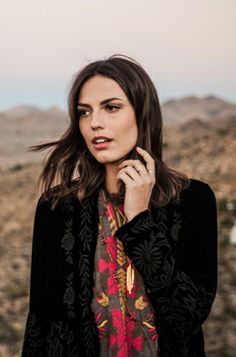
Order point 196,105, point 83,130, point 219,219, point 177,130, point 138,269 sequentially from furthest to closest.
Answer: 1. point 196,105
2. point 177,130
3. point 219,219
4. point 83,130
5. point 138,269

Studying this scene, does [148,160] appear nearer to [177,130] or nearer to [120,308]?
[120,308]

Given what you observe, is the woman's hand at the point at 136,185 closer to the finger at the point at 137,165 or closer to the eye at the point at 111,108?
the finger at the point at 137,165

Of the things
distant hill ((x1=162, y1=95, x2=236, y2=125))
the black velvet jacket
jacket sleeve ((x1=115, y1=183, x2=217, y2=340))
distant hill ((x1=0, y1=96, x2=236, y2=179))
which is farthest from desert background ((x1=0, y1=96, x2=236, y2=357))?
distant hill ((x1=162, y1=95, x2=236, y2=125))

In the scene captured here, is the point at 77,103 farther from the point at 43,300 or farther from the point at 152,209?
the point at 43,300

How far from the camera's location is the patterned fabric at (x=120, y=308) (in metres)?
2.03

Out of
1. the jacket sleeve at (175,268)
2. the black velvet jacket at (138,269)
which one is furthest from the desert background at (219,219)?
the jacket sleeve at (175,268)

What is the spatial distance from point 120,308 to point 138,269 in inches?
8.6

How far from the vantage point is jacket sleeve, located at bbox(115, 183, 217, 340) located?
193 centimetres

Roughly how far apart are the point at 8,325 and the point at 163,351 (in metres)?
4.64

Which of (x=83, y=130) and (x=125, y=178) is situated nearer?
(x=125, y=178)

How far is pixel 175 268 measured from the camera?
1.95 metres

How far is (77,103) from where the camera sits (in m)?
2.25

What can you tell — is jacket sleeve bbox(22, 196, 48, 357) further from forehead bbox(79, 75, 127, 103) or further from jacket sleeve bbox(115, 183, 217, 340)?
forehead bbox(79, 75, 127, 103)

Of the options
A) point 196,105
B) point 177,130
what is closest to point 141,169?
point 177,130
